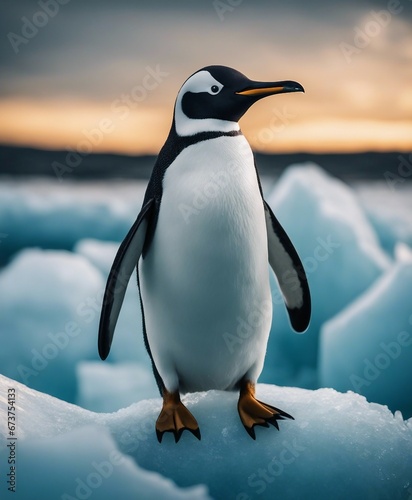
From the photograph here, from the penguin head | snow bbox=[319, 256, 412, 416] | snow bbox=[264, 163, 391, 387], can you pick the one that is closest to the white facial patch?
the penguin head

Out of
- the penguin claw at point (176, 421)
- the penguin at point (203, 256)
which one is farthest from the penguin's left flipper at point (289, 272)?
the penguin claw at point (176, 421)

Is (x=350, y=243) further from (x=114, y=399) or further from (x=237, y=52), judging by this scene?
(x=114, y=399)

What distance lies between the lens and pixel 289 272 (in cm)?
130

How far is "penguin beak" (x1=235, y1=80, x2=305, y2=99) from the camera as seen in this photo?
1.05m

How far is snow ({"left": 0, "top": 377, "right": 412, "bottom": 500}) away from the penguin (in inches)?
1.5

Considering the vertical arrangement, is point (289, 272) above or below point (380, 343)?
above

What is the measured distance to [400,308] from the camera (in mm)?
1936

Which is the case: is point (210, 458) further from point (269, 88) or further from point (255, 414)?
point (269, 88)

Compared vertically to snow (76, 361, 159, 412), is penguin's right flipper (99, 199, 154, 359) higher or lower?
higher

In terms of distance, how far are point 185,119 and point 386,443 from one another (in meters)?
0.69

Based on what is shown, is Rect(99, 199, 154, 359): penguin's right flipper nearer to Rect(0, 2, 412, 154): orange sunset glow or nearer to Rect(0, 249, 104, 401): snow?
Rect(0, 2, 412, 154): orange sunset glow

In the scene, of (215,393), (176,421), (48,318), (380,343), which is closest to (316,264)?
(380,343)

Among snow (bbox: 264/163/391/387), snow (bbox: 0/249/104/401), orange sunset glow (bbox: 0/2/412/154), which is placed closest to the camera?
orange sunset glow (bbox: 0/2/412/154)

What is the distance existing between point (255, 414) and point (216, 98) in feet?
1.85
